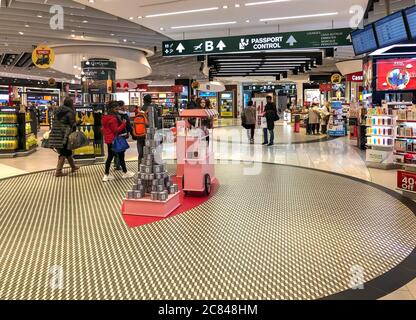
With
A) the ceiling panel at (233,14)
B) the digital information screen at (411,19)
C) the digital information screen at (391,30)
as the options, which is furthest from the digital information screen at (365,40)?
the digital information screen at (411,19)

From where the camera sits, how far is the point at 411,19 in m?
5.96

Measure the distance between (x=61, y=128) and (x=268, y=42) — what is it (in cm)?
567

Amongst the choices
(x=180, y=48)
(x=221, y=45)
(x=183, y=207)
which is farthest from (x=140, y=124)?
(x=180, y=48)

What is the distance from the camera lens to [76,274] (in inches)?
120

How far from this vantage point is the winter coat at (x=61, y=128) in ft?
24.0

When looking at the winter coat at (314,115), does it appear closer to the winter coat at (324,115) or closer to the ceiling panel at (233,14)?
the winter coat at (324,115)

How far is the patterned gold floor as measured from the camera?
285 centimetres

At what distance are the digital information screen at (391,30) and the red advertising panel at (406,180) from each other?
7.44 ft

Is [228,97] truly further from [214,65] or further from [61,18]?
[61,18]

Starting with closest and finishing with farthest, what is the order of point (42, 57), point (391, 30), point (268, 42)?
point (391, 30) → point (268, 42) → point (42, 57)

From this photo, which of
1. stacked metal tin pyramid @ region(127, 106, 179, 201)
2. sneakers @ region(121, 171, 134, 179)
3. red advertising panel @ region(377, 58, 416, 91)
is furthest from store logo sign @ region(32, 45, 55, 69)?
red advertising panel @ region(377, 58, 416, 91)

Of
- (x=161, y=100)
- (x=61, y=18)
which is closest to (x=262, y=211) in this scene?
(x=61, y=18)

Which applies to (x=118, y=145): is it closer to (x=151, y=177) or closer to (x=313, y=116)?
(x=151, y=177)
